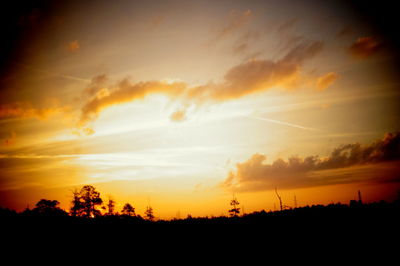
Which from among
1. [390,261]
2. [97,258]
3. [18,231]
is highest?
[18,231]

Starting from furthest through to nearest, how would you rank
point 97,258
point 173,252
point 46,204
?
point 46,204 → point 173,252 → point 97,258

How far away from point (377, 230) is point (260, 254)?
11.0 m

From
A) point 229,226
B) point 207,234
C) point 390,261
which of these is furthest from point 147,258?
point 390,261

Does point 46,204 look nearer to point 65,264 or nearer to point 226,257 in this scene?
point 65,264

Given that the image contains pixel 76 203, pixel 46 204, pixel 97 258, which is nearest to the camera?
pixel 97 258

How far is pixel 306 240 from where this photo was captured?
17906mm

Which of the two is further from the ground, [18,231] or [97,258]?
[18,231]

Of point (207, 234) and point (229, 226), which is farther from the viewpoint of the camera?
point (229, 226)

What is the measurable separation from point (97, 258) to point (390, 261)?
18.8 meters

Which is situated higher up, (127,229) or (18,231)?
(18,231)

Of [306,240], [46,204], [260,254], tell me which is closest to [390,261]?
[306,240]

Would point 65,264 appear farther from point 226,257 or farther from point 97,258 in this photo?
point 226,257

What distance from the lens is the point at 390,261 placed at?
44.1 feet

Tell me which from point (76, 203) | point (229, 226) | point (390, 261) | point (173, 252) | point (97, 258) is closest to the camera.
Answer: point (390, 261)
